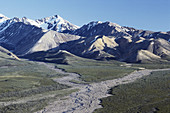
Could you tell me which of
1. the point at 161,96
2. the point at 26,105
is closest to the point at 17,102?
the point at 26,105

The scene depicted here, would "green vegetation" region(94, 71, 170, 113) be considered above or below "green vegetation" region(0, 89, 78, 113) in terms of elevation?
above

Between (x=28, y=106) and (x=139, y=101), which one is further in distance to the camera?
(x=139, y=101)

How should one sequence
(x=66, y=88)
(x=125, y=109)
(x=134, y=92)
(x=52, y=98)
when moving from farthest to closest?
(x=66, y=88)
(x=134, y=92)
(x=52, y=98)
(x=125, y=109)

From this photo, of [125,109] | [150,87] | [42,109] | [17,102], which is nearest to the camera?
[125,109]

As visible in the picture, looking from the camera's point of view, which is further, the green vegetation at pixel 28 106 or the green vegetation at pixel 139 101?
the green vegetation at pixel 28 106

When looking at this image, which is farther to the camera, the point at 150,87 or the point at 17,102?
the point at 150,87

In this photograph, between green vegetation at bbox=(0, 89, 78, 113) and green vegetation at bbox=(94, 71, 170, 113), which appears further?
green vegetation at bbox=(0, 89, 78, 113)

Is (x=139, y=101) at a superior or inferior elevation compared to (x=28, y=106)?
superior

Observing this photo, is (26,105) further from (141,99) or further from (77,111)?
(141,99)

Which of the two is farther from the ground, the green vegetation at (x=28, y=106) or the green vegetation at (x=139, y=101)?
the green vegetation at (x=139, y=101)
